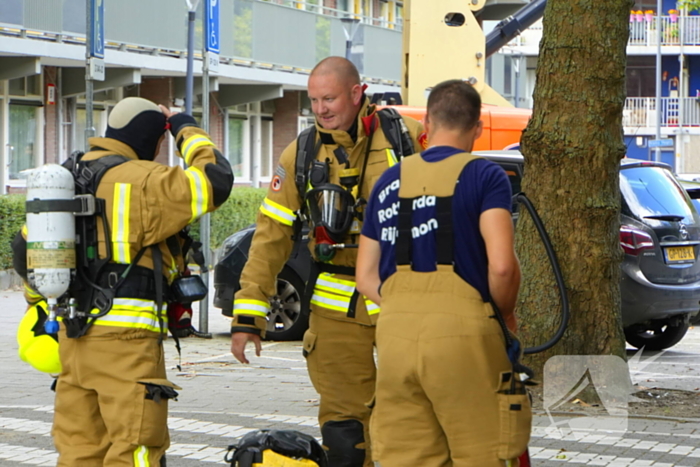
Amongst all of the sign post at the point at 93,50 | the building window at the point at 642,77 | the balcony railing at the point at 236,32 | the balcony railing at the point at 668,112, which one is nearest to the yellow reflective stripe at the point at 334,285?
the sign post at the point at 93,50

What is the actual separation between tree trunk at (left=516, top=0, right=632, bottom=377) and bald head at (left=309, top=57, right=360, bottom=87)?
10.8 feet

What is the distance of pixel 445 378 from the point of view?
400 cm

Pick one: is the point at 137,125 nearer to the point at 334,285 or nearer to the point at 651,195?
the point at 334,285

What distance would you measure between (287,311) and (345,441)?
22.0ft

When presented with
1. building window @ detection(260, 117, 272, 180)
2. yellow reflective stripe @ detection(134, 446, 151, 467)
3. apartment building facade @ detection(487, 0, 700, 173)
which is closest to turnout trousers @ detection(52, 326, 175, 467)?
yellow reflective stripe @ detection(134, 446, 151, 467)

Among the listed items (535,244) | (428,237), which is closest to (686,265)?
(535,244)

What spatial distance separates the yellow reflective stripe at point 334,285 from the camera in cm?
516

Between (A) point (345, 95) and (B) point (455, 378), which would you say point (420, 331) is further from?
(A) point (345, 95)

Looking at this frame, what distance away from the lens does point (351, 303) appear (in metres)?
5.13

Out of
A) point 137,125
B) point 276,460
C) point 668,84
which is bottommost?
point 276,460

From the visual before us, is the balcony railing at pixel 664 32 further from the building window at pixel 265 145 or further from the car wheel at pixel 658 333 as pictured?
the car wheel at pixel 658 333

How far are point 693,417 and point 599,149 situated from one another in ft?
6.14

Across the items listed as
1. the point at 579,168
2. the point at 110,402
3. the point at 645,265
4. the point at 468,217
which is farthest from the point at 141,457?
the point at 645,265

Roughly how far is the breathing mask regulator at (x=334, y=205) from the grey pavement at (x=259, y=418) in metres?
1.86
